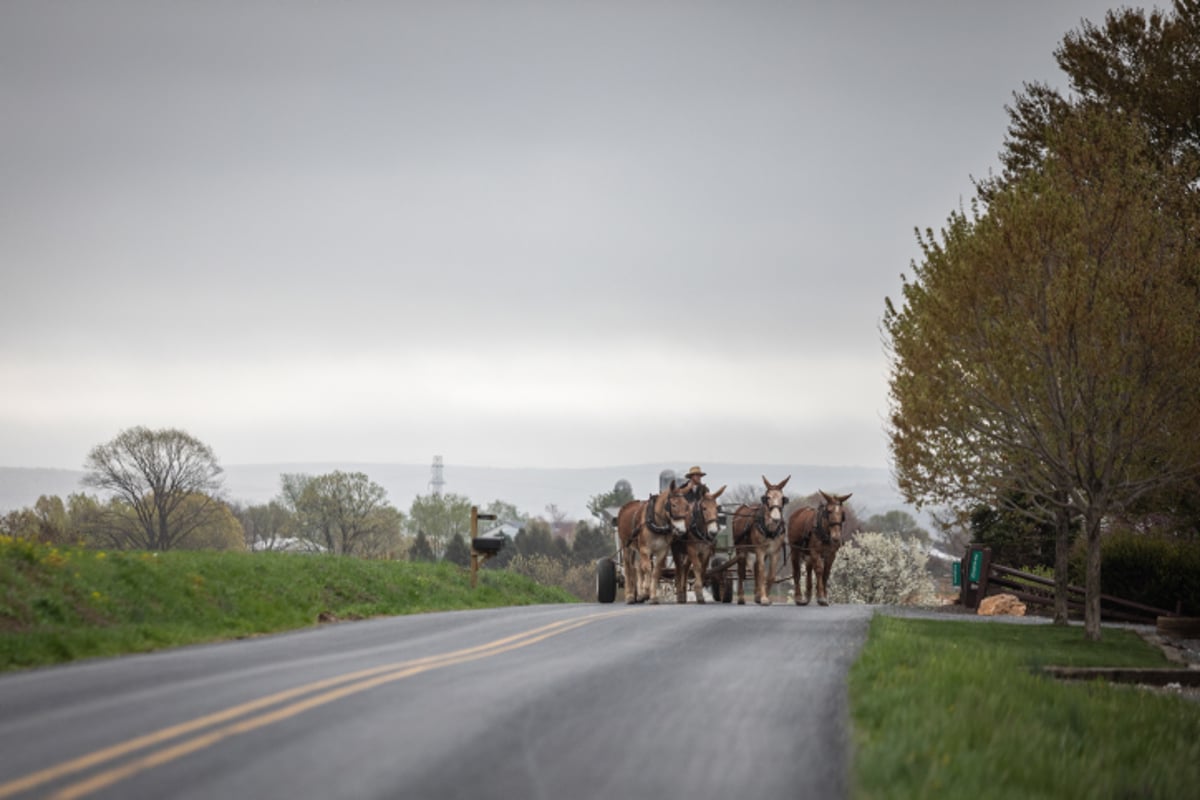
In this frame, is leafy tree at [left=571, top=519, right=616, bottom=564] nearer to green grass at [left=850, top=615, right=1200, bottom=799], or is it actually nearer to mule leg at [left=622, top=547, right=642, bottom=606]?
mule leg at [left=622, top=547, right=642, bottom=606]

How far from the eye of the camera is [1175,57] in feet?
93.1

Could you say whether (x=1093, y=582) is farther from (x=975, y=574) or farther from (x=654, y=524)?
(x=654, y=524)

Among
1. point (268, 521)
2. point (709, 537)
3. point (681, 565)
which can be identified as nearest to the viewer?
point (709, 537)

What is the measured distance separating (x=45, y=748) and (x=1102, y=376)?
16320mm

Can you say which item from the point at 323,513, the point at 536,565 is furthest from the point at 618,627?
the point at 536,565

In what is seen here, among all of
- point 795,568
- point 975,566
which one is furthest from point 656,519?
point 975,566

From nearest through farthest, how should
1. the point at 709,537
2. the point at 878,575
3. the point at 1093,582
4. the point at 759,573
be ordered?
the point at 1093,582 < the point at 709,537 < the point at 759,573 < the point at 878,575

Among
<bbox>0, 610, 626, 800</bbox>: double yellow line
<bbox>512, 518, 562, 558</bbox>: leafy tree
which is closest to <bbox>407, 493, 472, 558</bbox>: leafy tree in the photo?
<bbox>512, 518, 562, 558</bbox>: leafy tree

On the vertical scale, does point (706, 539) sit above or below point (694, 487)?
below

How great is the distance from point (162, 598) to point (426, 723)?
8477mm

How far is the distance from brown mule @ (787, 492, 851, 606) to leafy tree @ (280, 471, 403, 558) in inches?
2603

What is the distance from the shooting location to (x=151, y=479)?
73188 mm

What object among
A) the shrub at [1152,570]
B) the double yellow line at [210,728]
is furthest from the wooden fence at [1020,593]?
the double yellow line at [210,728]

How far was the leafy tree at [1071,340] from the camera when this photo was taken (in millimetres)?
18438
